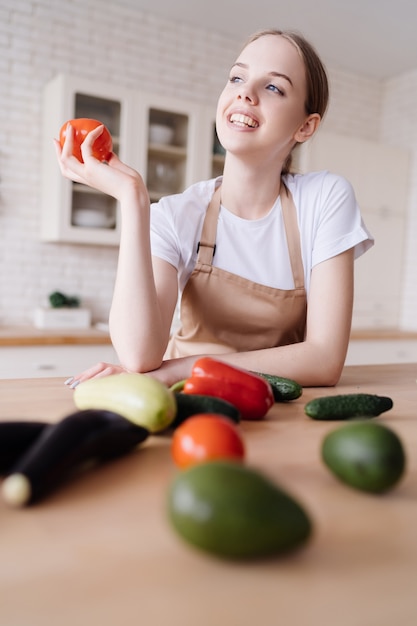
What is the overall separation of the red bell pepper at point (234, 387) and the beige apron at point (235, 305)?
2.19ft

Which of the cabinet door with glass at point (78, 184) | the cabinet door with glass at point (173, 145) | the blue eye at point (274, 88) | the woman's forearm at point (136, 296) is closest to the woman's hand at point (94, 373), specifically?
the woman's forearm at point (136, 296)

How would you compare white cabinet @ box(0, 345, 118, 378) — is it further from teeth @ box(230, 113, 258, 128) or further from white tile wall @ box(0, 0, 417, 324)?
teeth @ box(230, 113, 258, 128)

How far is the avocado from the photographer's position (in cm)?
54

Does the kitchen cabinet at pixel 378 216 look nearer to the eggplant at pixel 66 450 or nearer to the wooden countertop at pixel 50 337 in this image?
the wooden countertop at pixel 50 337

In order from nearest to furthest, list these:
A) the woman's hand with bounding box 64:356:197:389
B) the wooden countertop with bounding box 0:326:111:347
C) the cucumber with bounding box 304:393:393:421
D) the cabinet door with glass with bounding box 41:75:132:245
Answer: the cucumber with bounding box 304:393:393:421 → the woman's hand with bounding box 64:356:197:389 → the wooden countertop with bounding box 0:326:111:347 → the cabinet door with glass with bounding box 41:75:132:245

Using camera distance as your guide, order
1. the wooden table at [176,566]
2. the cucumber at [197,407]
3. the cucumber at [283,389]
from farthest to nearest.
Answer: the cucumber at [283,389], the cucumber at [197,407], the wooden table at [176,566]

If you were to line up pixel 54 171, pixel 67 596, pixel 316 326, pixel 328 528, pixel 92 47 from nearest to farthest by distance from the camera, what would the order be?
pixel 67 596, pixel 328 528, pixel 316 326, pixel 54 171, pixel 92 47

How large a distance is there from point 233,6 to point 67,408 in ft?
11.4

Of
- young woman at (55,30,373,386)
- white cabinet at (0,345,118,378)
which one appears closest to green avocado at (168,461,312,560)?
young woman at (55,30,373,386)

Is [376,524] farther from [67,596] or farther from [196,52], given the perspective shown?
[196,52]

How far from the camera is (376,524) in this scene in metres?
0.51

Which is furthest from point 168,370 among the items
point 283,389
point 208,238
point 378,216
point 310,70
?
point 378,216

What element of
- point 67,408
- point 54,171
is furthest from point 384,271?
point 67,408

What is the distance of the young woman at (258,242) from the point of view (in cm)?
126
